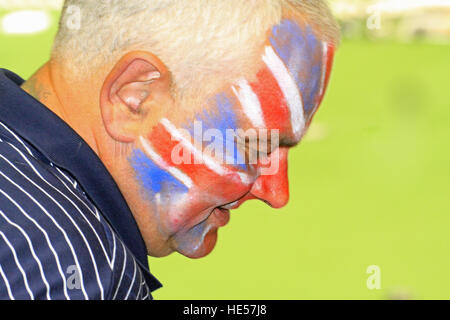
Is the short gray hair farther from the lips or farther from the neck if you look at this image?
the lips

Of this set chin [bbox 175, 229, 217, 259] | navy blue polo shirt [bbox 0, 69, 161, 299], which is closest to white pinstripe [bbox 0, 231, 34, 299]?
navy blue polo shirt [bbox 0, 69, 161, 299]

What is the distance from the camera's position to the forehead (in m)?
0.67

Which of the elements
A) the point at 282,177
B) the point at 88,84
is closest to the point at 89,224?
the point at 88,84

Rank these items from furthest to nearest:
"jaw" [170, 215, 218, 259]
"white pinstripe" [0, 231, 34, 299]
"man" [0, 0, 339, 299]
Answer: "jaw" [170, 215, 218, 259]
"man" [0, 0, 339, 299]
"white pinstripe" [0, 231, 34, 299]

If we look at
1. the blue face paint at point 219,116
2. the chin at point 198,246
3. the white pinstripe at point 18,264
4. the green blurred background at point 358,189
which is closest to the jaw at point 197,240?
the chin at point 198,246

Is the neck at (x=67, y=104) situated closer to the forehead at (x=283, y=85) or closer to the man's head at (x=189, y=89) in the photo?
the man's head at (x=189, y=89)

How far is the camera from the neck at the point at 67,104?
2.16ft

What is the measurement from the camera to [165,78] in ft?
2.09

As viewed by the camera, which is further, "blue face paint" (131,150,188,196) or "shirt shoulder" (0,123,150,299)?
"blue face paint" (131,150,188,196)

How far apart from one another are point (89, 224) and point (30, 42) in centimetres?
211

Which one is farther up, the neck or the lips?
the neck

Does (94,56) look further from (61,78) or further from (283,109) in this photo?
(283,109)

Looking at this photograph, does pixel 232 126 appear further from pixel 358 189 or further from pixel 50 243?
pixel 358 189
